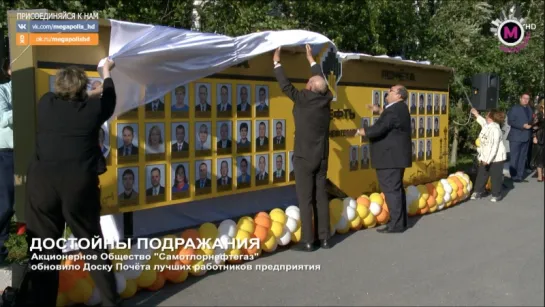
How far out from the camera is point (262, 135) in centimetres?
790

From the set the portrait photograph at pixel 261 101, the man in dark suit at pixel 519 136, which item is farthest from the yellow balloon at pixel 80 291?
the man in dark suit at pixel 519 136

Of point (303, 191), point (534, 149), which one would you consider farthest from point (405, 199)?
point (534, 149)

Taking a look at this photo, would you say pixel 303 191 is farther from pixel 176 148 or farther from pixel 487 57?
pixel 487 57

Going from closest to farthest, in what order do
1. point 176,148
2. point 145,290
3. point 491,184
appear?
point 145,290
point 176,148
point 491,184

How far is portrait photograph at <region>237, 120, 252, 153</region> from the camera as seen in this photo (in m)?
7.56

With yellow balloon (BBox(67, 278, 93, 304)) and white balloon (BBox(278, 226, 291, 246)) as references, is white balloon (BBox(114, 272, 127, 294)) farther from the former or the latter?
white balloon (BBox(278, 226, 291, 246))

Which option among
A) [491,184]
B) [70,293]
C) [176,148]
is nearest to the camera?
[70,293]

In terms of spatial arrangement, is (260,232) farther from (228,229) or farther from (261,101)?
(261,101)

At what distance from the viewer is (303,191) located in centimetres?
710

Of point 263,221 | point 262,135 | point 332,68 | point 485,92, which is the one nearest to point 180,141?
point 263,221

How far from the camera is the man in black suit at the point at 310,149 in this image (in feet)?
23.3

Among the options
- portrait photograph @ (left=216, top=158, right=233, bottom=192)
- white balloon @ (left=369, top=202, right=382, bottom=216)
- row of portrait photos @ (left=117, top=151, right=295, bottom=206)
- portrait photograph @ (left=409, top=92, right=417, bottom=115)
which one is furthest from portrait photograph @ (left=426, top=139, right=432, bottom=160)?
portrait photograph @ (left=216, top=158, right=233, bottom=192)

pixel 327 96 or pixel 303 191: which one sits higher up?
pixel 327 96

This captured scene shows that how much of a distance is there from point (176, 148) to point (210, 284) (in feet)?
5.16
